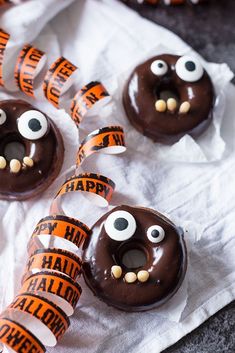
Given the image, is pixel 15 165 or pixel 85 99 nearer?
pixel 15 165

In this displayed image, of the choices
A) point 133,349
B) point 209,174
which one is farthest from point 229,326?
point 209,174

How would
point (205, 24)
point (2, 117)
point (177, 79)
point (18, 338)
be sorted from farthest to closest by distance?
point (205, 24) < point (177, 79) < point (2, 117) < point (18, 338)

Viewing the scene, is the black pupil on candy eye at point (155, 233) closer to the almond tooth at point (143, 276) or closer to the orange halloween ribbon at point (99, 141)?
the almond tooth at point (143, 276)

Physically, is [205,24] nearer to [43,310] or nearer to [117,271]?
[117,271]

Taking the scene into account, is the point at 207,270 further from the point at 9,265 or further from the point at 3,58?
the point at 3,58

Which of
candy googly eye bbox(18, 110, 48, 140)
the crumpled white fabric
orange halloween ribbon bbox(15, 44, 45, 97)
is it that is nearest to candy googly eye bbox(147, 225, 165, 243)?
the crumpled white fabric

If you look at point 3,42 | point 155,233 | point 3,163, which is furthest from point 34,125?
point 155,233

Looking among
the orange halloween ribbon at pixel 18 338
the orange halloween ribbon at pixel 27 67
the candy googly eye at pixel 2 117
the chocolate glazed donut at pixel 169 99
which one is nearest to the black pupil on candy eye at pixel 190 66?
the chocolate glazed donut at pixel 169 99
